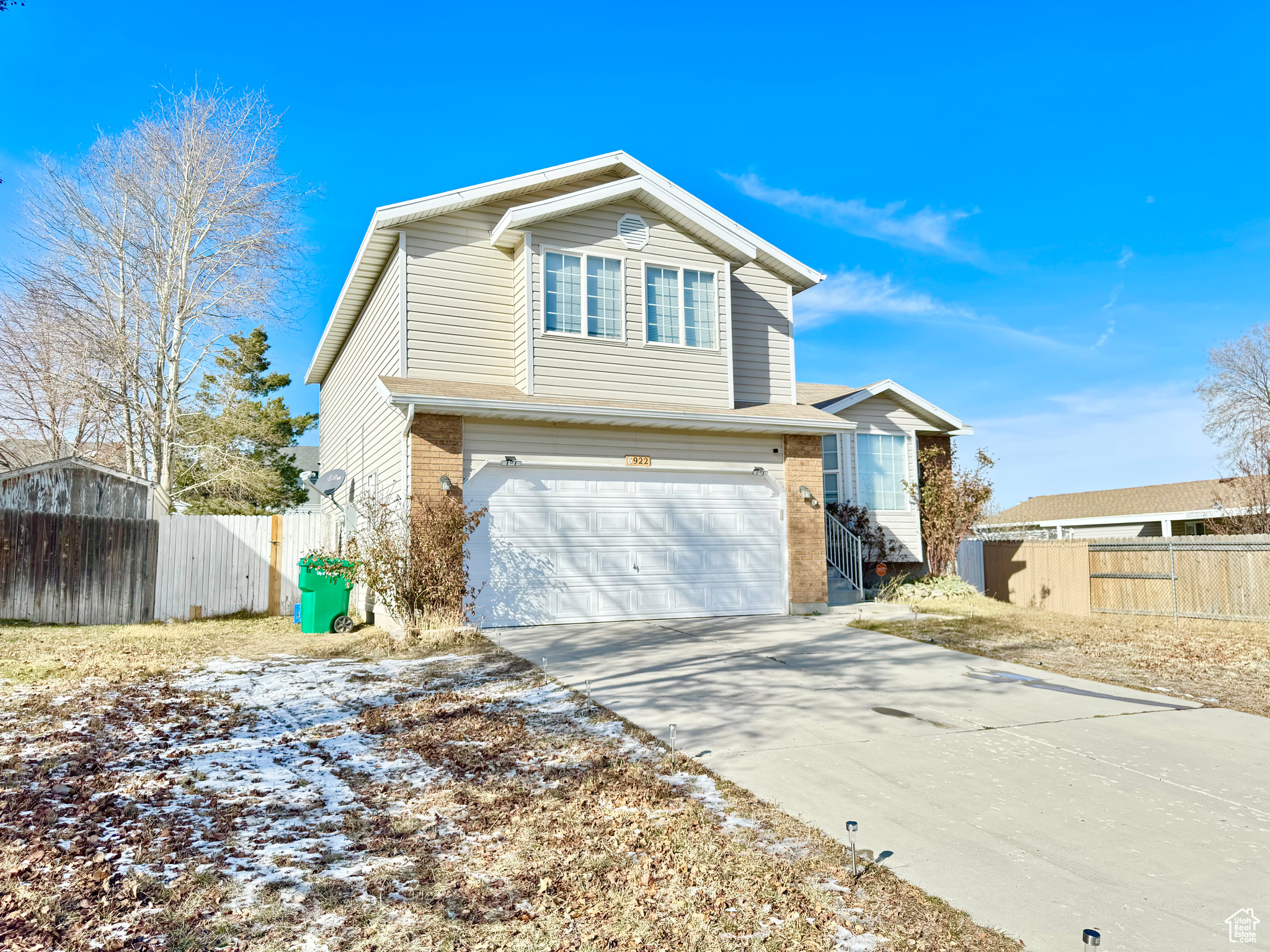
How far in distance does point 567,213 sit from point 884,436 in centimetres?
932

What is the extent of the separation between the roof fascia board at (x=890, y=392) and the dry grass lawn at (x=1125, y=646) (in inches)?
184

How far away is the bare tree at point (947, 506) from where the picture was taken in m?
16.8

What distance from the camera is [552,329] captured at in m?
12.0

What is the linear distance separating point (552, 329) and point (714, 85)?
6.95 meters

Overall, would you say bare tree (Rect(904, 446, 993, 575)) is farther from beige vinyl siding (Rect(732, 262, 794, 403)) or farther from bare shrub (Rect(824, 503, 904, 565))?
beige vinyl siding (Rect(732, 262, 794, 403))

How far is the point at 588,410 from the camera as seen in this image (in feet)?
37.8

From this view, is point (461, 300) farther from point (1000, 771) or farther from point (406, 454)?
point (1000, 771)

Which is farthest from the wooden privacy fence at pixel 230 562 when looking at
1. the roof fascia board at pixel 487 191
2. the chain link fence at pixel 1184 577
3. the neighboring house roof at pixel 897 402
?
the chain link fence at pixel 1184 577

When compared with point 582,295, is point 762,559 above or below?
below

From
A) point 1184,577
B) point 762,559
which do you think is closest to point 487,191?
point 762,559

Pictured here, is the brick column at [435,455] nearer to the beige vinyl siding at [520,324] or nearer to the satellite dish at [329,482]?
the beige vinyl siding at [520,324]

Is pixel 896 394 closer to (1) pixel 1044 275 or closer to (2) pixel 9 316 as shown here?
(1) pixel 1044 275

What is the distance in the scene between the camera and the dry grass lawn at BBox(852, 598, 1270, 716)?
26.5ft

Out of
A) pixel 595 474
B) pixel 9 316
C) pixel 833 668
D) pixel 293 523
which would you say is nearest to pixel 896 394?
pixel 595 474
